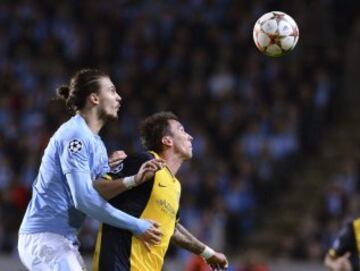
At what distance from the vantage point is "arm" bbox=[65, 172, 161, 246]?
661 centimetres

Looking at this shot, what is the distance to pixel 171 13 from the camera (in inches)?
676

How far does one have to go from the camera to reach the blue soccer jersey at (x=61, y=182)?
674cm

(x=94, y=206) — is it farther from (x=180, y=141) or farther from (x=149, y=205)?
(x=180, y=141)

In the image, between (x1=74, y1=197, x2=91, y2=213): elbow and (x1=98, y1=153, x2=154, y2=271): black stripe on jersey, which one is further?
(x1=98, y1=153, x2=154, y2=271): black stripe on jersey

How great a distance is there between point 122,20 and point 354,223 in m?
10.1

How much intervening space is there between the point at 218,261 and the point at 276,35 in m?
1.96

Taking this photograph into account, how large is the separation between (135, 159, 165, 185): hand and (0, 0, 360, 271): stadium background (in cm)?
543

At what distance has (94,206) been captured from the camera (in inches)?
260

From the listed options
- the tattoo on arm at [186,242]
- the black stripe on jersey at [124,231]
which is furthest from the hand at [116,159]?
the tattoo on arm at [186,242]

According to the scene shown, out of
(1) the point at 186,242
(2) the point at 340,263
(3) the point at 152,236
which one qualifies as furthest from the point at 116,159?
(2) the point at 340,263

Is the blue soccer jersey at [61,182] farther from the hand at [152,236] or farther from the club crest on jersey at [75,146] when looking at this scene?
the hand at [152,236]

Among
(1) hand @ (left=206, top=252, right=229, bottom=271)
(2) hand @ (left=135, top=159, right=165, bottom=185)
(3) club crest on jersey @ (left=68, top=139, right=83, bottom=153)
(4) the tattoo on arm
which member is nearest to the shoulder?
(3) club crest on jersey @ (left=68, top=139, right=83, bottom=153)

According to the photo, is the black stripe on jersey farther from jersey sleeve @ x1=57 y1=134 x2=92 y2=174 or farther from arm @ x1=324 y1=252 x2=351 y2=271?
arm @ x1=324 y1=252 x2=351 y2=271

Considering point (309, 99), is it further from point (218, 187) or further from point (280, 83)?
point (218, 187)
